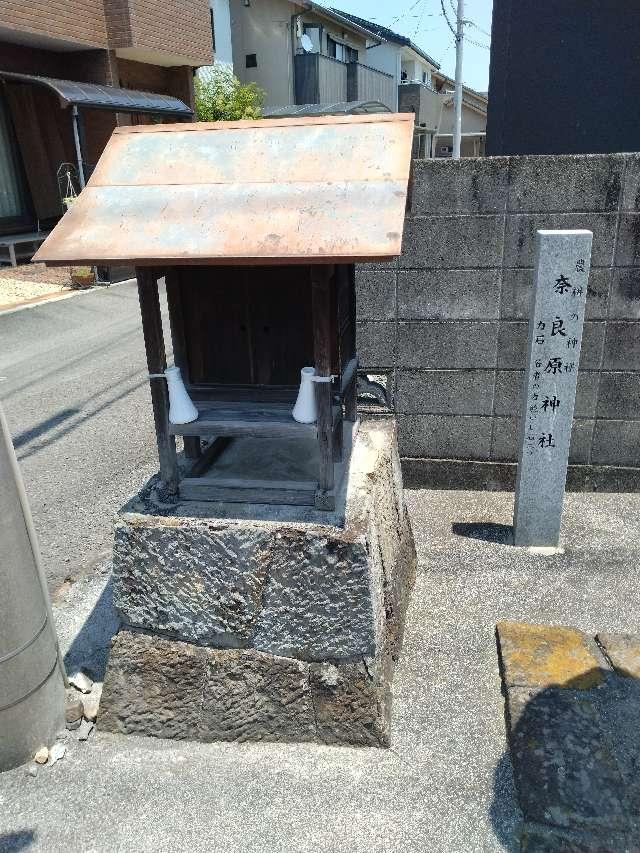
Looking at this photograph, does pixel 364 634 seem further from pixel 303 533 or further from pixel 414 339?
pixel 414 339

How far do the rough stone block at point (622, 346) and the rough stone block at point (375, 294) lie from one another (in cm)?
156

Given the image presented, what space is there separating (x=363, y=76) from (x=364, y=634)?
2652 centimetres

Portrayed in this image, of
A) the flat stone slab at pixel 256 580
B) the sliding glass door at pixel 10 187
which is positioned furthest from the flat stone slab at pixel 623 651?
the sliding glass door at pixel 10 187

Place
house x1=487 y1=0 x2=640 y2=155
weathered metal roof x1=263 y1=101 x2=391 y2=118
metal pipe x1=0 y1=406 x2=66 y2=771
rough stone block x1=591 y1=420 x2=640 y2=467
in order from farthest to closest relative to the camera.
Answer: weathered metal roof x1=263 y1=101 x2=391 y2=118 < house x1=487 y1=0 x2=640 y2=155 < rough stone block x1=591 y1=420 x2=640 y2=467 < metal pipe x1=0 y1=406 x2=66 y2=771

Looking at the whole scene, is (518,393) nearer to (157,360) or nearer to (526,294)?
(526,294)

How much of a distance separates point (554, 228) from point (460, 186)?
2.32ft

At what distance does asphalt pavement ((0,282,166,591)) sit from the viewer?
456 centimetres

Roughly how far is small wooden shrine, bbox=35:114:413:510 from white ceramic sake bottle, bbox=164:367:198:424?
4 centimetres

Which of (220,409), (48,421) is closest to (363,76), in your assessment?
(48,421)

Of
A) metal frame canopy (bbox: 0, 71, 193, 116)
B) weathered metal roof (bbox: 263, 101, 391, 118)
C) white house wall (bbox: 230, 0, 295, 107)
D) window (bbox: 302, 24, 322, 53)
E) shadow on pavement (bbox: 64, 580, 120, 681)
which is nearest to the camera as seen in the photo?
shadow on pavement (bbox: 64, 580, 120, 681)

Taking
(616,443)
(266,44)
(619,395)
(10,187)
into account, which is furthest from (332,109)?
(616,443)

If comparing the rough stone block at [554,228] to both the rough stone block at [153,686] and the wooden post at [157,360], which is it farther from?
the rough stone block at [153,686]

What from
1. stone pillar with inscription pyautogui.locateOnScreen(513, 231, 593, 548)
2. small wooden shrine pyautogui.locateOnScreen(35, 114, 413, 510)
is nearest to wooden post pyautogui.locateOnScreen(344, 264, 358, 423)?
small wooden shrine pyautogui.locateOnScreen(35, 114, 413, 510)

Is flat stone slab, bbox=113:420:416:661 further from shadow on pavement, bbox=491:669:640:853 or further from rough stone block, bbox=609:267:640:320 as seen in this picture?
rough stone block, bbox=609:267:640:320
